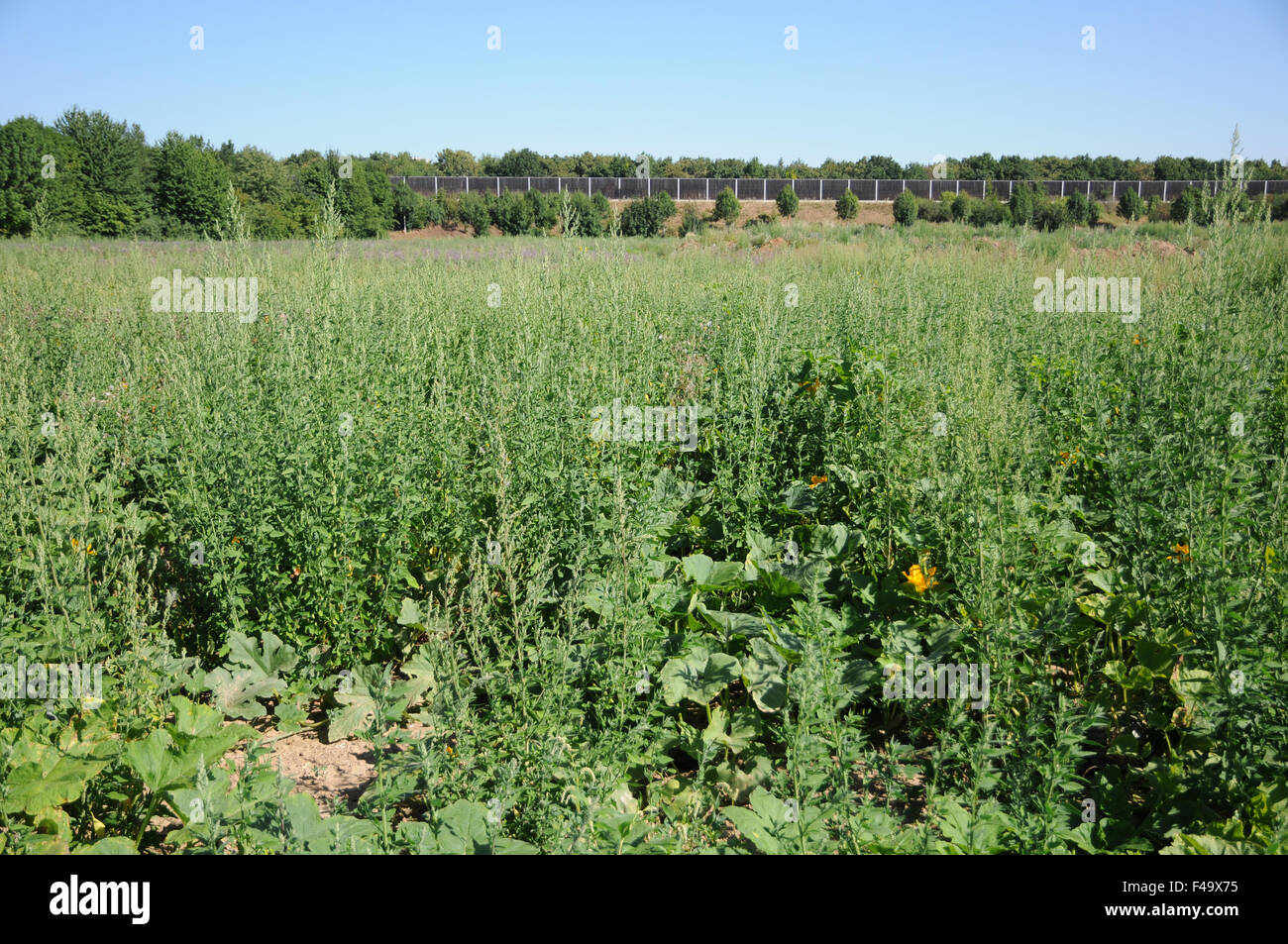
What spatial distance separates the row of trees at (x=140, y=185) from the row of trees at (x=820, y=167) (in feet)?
54.0

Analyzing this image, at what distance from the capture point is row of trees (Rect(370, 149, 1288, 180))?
2130 inches

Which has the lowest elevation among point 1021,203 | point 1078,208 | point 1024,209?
point 1024,209

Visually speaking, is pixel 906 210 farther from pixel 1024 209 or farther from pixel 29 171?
pixel 29 171

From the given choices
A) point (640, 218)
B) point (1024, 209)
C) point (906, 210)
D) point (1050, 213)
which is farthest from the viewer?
point (906, 210)

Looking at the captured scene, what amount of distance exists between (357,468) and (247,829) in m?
1.86

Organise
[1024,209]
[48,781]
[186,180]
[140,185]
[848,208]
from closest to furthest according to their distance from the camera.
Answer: [48,781] → [1024,209] → [186,180] → [140,185] → [848,208]

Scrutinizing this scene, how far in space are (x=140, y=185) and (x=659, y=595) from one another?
43034mm

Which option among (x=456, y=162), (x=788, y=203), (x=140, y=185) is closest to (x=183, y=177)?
(x=140, y=185)

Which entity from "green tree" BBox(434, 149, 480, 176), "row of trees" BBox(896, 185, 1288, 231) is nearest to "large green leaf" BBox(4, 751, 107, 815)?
"row of trees" BBox(896, 185, 1288, 231)

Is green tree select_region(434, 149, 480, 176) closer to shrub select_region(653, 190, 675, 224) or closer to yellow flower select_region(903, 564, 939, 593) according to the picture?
shrub select_region(653, 190, 675, 224)

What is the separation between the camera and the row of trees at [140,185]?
24.1 m

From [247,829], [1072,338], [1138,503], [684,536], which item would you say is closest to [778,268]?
[1072,338]

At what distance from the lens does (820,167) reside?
68.6 metres

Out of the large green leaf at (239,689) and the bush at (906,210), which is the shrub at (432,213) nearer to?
→ the bush at (906,210)
